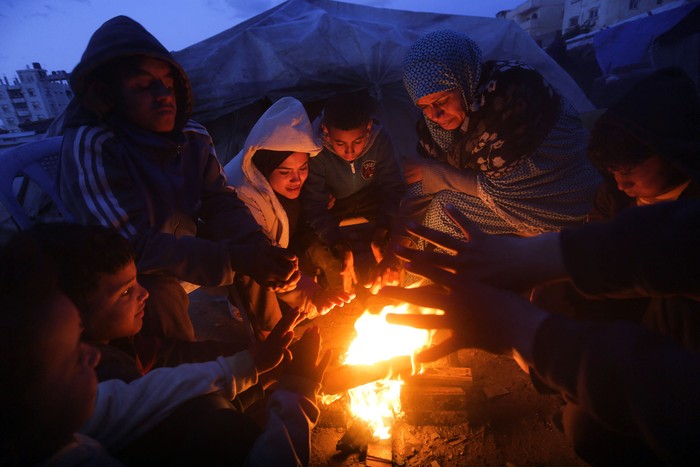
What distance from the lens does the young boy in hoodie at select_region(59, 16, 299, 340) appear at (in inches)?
95.0

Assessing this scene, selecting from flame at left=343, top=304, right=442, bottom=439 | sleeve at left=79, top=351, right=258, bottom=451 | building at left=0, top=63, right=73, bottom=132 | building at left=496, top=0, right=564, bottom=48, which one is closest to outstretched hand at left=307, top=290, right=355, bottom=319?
flame at left=343, top=304, right=442, bottom=439

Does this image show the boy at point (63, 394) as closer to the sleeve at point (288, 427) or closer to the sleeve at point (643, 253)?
the sleeve at point (288, 427)

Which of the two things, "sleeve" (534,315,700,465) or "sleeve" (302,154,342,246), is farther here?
"sleeve" (302,154,342,246)

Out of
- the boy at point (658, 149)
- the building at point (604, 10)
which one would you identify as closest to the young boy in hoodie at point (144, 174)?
the boy at point (658, 149)

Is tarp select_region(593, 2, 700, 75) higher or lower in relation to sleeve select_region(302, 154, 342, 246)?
higher

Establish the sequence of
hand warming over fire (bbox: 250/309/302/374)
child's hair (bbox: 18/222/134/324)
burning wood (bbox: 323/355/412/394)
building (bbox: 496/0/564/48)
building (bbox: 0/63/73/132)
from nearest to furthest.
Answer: child's hair (bbox: 18/222/134/324) → hand warming over fire (bbox: 250/309/302/374) → burning wood (bbox: 323/355/412/394) → building (bbox: 496/0/564/48) → building (bbox: 0/63/73/132)

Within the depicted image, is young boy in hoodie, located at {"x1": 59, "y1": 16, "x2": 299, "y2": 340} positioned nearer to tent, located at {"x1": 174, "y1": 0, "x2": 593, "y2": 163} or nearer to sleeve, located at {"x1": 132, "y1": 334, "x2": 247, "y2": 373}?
sleeve, located at {"x1": 132, "y1": 334, "x2": 247, "y2": 373}

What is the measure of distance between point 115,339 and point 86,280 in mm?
550

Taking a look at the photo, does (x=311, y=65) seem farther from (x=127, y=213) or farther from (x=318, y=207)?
(x=127, y=213)

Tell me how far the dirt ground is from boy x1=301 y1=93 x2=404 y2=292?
152cm

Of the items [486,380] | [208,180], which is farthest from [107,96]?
[486,380]

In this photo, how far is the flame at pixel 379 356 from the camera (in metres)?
2.69

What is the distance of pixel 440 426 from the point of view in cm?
269

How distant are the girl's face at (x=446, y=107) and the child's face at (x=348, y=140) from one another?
0.84 m
